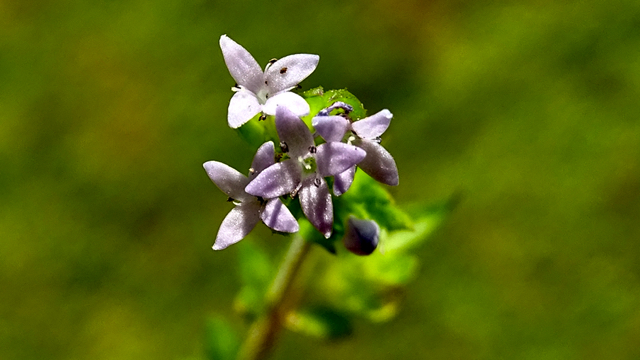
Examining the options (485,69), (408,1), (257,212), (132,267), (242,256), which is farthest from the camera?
(408,1)

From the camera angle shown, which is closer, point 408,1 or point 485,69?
point 485,69

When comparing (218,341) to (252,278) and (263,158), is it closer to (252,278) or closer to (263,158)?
(252,278)

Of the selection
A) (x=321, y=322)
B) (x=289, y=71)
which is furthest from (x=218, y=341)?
(x=289, y=71)

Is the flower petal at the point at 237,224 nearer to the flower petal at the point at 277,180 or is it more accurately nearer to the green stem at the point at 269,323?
the flower petal at the point at 277,180

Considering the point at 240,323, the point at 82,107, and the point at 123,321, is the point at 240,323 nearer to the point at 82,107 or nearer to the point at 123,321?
the point at 123,321

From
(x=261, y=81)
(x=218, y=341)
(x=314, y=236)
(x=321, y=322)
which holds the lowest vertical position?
(x=218, y=341)

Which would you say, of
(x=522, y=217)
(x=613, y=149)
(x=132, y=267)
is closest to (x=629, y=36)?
(x=613, y=149)
